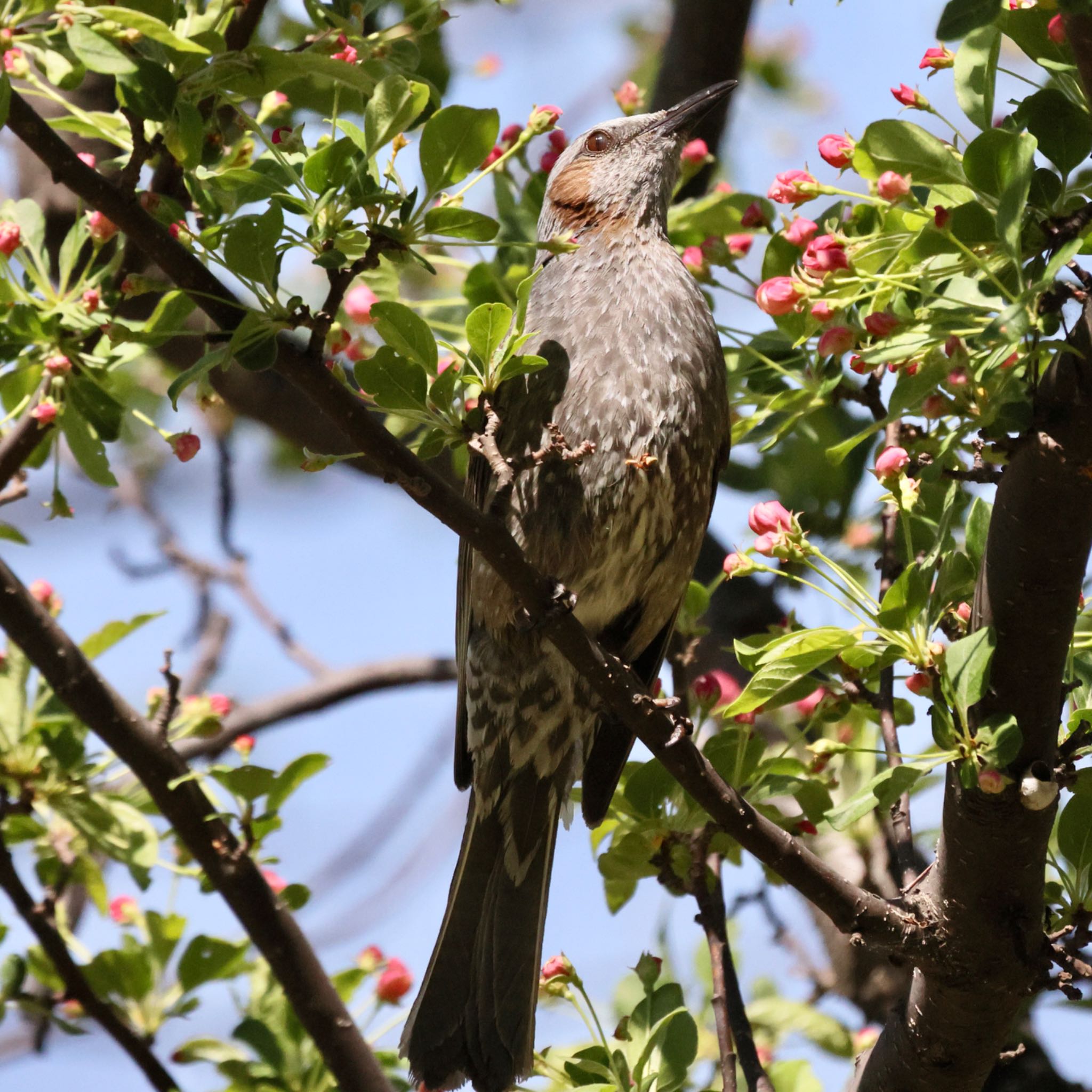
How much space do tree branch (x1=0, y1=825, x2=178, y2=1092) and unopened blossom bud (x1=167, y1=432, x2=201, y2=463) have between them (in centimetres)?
146

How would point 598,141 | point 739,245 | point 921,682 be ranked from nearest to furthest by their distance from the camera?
point 921,682 → point 739,245 → point 598,141

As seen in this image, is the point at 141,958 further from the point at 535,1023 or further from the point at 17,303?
the point at 17,303

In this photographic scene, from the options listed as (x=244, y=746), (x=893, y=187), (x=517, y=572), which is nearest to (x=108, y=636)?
(x=244, y=746)

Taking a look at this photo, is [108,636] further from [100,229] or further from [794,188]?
[794,188]

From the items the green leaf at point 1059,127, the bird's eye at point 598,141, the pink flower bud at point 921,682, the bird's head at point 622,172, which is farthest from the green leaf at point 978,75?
the bird's eye at point 598,141

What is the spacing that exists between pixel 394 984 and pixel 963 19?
283 centimetres

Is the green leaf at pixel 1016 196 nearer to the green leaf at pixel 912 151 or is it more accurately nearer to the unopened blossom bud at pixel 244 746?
the green leaf at pixel 912 151

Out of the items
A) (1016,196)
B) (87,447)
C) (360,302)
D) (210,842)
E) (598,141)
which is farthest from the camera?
(598,141)

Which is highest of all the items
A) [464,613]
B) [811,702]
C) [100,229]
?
Answer: [100,229]

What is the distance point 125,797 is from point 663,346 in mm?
1967

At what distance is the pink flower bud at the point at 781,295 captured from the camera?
8.24 ft

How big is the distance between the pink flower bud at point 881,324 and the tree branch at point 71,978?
260 centimetres

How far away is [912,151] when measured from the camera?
225cm

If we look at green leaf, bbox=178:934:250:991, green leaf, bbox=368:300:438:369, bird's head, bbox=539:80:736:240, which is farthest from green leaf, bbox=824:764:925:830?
bird's head, bbox=539:80:736:240
